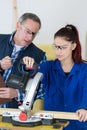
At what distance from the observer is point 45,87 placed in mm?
2100

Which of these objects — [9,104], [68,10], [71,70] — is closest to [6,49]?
[9,104]

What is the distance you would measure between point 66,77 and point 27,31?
1.37ft

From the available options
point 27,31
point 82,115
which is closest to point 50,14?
point 27,31

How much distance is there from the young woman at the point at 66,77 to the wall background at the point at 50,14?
1117 millimetres

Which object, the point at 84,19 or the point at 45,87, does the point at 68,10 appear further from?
the point at 45,87

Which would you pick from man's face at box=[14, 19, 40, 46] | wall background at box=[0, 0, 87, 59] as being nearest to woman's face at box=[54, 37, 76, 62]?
man's face at box=[14, 19, 40, 46]

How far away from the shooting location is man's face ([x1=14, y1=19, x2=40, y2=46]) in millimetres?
Result: 2143

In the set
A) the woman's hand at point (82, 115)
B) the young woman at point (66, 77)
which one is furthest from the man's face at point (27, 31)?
the woman's hand at point (82, 115)

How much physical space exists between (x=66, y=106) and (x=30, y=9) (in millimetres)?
1654

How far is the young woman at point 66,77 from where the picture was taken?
1973 millimetres

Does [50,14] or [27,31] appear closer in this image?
[27,31]

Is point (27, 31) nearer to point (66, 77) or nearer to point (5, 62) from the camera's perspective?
point (5, 62)

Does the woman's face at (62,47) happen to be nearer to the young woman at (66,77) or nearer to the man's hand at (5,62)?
the young woman at (66,77)

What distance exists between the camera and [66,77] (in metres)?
2.03
